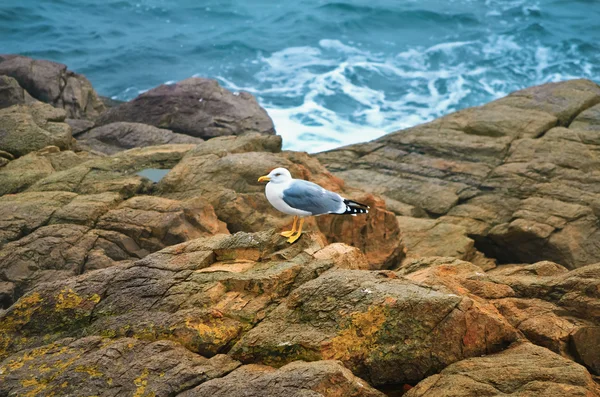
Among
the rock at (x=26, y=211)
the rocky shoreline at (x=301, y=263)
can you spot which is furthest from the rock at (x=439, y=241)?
the rock at (x=26, y=211)

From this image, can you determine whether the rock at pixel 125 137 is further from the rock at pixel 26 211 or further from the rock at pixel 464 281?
the rock at pixel 464 281

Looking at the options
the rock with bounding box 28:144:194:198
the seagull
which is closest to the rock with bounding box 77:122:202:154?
the rock with bounding box 28:144:194:198

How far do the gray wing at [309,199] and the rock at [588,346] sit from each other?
9.82ft

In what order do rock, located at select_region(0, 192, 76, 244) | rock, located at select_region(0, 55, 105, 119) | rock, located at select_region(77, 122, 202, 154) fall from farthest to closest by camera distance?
1. rock, located at select_region(0, 55, 105, 119)
2. rock, located at select_region(77, 122, 202, 154)
3. rock, located at select_region(0, 192, 76, 244)

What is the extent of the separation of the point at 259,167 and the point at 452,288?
457 centimetres

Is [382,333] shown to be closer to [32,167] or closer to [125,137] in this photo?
[32,167]

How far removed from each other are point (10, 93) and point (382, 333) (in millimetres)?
12949

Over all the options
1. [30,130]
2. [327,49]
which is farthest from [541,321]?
[327,49]

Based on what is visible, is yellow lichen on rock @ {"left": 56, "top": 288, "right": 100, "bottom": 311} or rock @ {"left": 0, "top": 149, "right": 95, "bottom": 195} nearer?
yellow lichen on rock @ {"left": 56, "top": 288, "right": 100, "bottom": 311}

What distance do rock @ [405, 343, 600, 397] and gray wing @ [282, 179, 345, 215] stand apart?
2823mm

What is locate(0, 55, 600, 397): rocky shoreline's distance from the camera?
19.8ft

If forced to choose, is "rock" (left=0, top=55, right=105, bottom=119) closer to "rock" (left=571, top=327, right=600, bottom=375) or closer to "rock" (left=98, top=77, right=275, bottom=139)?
"rock" (left=98, top=77, right=275, bottom=139)

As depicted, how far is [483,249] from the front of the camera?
43.4 feet

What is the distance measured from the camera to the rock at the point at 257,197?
10.4 m
